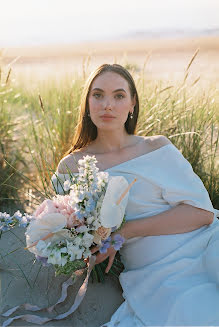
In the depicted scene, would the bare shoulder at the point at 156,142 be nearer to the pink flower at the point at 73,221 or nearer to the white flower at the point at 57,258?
the pink flower at the point at 73,221

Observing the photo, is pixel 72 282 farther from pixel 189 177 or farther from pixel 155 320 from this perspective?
pixel 189 177

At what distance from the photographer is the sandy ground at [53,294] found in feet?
8.45

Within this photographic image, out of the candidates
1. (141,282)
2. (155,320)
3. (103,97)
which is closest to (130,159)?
(103,97)

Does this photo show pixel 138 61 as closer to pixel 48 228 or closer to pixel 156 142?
pixel 156 142

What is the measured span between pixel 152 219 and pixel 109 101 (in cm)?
87

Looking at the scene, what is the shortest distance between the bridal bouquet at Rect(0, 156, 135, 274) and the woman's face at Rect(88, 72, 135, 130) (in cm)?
73

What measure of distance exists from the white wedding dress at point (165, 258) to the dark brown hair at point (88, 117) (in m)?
0.40

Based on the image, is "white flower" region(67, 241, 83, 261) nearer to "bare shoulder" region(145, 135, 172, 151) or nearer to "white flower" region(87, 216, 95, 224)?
"white flower" region(87, 216, 95, 224)

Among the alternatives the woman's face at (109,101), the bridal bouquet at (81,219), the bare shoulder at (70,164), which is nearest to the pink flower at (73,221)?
the bridal bouquet at (81,219)

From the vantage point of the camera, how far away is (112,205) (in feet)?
7.11

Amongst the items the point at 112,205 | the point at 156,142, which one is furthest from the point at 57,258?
the point at 156,142

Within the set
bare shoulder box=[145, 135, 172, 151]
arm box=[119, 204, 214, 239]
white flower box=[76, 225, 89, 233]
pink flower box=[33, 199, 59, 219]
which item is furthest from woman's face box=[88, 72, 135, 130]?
white flower box=[76, 225, 89, 233]

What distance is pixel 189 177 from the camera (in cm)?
284

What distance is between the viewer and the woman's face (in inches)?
113
